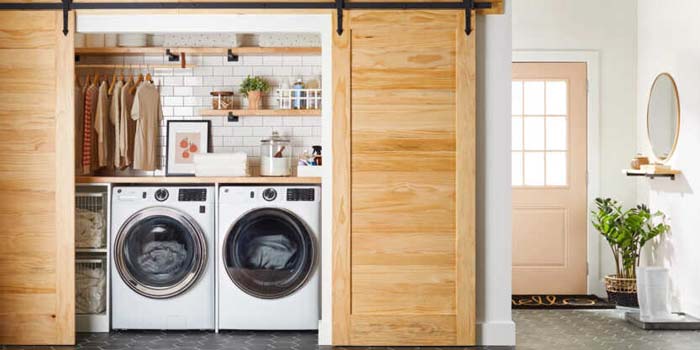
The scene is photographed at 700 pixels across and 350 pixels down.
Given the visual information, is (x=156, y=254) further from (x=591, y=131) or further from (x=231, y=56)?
(x=591, y=131)

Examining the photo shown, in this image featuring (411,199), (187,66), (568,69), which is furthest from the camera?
(568,69)

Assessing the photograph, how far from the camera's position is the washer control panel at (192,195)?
203 inches

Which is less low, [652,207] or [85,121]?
[85,121]

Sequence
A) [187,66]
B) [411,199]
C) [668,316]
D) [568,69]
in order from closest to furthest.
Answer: [411,199] < [668,316] < [187,66] < [568,69]

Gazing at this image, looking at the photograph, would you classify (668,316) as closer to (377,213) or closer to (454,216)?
(454,216)

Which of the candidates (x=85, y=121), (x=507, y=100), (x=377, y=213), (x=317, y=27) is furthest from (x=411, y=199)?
(x=85, y=121)

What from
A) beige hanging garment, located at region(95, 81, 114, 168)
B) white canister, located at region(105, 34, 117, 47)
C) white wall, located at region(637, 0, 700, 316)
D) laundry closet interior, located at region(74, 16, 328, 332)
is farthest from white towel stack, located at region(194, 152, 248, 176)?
white wall, located at region(637, 0, 700, 316)

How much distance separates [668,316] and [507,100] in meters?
2.07

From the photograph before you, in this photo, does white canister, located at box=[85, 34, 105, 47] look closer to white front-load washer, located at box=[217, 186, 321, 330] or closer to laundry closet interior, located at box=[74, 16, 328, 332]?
laundry closet interior, located at box=[74, 16, 328, 332]

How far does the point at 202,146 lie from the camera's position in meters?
6.02

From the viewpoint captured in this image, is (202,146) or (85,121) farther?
(202,146)

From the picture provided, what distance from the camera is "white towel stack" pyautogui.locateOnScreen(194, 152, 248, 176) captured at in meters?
5.37

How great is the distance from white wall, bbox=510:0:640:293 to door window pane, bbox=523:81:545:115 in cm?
30

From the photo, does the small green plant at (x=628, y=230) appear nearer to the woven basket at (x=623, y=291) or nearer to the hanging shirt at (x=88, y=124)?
the woven basket at (x=623, y=291)
